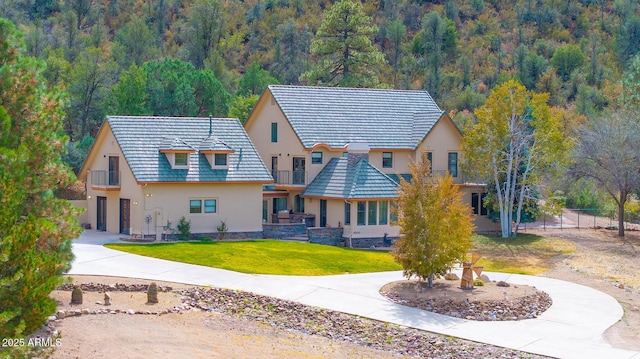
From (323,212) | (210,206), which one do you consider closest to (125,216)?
(210,206)

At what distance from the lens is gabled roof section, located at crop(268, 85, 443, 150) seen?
5022 cm

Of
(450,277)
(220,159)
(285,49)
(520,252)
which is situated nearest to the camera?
(450,277)

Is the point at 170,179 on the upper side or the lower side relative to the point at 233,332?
upper

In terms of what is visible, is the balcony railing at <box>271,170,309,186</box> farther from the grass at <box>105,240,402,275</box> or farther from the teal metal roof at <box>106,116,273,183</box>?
the grass at <box>105,240,402,275</box>

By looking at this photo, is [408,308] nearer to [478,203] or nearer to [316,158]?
[316,158]

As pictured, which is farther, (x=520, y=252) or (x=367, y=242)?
(x=367, y=242)

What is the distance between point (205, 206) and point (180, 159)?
8.57ft

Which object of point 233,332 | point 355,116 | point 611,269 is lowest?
point 233,332

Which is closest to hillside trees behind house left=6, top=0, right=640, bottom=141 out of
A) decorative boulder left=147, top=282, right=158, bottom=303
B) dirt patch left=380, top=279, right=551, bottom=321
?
dirt patch left=380, top=279, right=551, bottom=321

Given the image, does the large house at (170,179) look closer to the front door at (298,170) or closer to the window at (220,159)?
the window at (220,159)

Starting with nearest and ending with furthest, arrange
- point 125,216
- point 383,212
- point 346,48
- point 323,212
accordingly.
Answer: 1. point 125,216
2. point 383,212
3. point 323,212
4. point 346,48

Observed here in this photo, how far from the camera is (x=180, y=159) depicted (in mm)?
43312

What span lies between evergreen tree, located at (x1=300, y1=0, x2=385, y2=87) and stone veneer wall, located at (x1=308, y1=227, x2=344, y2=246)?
26058 mm

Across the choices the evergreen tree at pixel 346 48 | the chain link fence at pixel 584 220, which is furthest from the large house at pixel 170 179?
the evergreen tree at pixel 346 48
